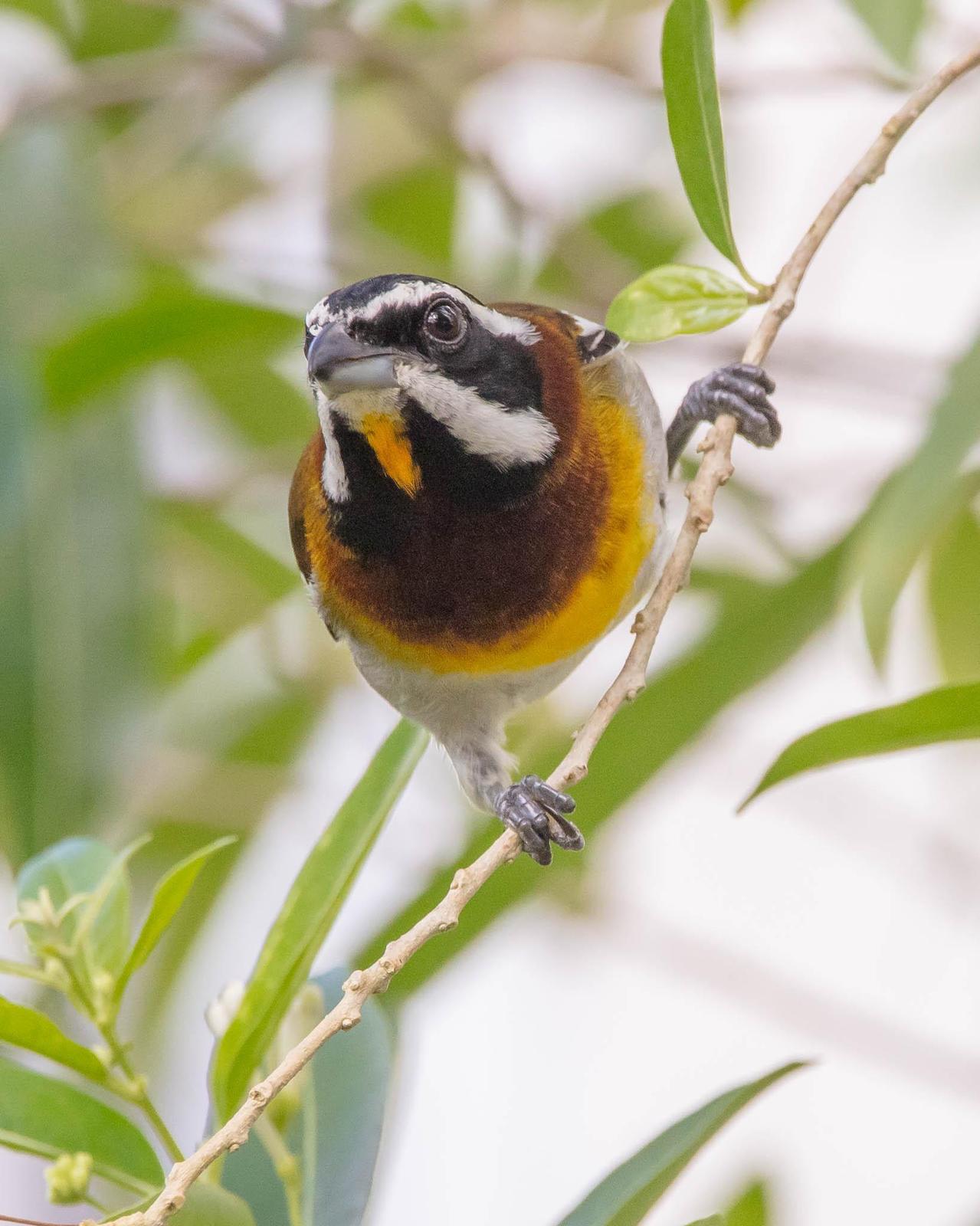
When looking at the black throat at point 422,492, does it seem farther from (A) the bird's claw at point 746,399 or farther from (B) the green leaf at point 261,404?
(B) the green leaf at point 261,404

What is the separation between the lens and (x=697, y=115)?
1724 mm

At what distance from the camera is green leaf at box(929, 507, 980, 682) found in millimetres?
2785

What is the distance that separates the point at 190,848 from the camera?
3.41 m

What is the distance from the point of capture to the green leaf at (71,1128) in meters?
1.54

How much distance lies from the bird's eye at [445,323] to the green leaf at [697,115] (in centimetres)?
30

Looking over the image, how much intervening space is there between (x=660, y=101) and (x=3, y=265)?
1405 mm

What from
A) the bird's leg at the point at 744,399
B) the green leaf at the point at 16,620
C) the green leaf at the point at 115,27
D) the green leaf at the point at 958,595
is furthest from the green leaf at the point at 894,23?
the green leaf at the point at 115,27

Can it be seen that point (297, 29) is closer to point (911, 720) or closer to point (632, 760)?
point (632, 760)

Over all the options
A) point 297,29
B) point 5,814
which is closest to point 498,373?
point 5,814

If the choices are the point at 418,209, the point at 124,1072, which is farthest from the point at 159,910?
the point at 418,209

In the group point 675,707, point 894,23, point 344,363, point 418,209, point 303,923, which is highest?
point 418,209

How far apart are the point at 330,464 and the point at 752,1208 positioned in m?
1.24

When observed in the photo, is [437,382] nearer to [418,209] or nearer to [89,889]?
[89,889]

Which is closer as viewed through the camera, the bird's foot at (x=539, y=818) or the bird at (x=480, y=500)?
the bird at (x=480, y=500)
